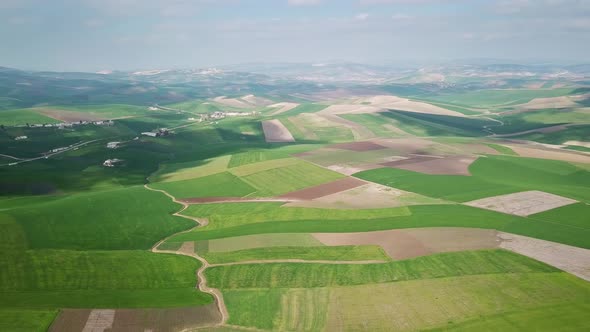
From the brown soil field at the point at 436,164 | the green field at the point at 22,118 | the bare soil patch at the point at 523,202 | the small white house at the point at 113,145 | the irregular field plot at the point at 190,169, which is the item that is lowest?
the bare soil patch at the point at 523,202

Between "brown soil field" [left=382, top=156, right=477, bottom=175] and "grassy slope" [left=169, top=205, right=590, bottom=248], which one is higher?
"brown soil field" [left=382, top=156, right=477, bottom=175]

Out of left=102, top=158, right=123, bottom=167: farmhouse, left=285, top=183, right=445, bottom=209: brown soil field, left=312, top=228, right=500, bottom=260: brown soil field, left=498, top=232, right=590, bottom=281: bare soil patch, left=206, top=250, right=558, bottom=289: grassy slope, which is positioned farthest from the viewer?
left=102, top=158, right=123, bottom=167: farmhouse

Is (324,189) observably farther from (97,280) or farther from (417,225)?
(97,280)

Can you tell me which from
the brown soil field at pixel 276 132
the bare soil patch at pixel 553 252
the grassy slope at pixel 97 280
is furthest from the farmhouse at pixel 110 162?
the bare soil patch at pixel 553 252

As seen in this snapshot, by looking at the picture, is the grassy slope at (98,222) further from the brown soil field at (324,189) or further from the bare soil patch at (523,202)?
the bare soil patch at (523,202)

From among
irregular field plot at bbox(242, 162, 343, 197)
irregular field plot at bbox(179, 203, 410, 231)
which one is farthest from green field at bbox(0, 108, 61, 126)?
irregular field plot at bbox(179, 203, 410, 231)

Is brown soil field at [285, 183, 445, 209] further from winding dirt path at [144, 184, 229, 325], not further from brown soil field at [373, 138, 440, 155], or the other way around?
brown soil field at [373, 138, 440, 155]

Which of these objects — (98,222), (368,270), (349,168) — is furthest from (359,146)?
(98,222)
